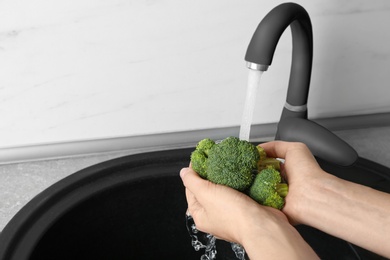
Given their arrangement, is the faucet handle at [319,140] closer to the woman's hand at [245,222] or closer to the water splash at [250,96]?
the water splash at [250,96]

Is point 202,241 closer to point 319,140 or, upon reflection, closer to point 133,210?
point 133,210

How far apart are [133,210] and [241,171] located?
350 mm

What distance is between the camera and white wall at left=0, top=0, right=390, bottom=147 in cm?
98

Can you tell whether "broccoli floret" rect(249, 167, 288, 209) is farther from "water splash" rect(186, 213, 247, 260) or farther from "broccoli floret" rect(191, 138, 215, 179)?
"water splash" rect(186, 213, 247, 260)

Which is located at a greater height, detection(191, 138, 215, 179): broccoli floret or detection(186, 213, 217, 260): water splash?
detection(191, 138, 215, 179): broccoli floret

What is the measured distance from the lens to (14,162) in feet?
3.60

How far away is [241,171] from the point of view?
781 millimetres

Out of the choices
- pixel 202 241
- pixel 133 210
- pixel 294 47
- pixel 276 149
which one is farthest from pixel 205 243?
pixel 294 47

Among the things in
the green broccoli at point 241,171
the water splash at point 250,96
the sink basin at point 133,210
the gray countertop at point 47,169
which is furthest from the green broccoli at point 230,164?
the gray countertop at point 47,169

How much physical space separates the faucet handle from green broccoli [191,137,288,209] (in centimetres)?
17

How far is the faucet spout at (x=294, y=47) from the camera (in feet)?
2.74

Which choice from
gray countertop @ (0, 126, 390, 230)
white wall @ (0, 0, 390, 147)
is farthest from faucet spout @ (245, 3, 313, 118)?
gray countertop @ (0, 126, 390, 230)

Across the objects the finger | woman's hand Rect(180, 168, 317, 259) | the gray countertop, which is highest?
the finger

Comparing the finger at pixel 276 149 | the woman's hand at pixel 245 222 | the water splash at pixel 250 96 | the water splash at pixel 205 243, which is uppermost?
the water splash at pixel 250 96
